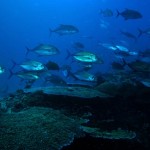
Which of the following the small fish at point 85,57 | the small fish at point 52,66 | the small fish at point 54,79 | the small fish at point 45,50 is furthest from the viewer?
the small fish at point 54,79

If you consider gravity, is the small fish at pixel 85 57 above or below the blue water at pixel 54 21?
above

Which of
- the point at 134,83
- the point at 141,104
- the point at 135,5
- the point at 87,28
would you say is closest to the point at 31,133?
the point at 141,104

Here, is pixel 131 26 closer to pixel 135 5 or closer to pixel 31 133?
pixel 135 5

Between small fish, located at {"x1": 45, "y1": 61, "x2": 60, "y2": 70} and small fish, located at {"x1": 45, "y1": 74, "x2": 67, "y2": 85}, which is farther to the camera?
small fish, located at {"x1": 45, "y1": 74, "x2": 67, "y2": 85}

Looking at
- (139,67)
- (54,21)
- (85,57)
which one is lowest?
(54,21)

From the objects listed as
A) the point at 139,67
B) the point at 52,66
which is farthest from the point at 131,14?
the point at 139,67

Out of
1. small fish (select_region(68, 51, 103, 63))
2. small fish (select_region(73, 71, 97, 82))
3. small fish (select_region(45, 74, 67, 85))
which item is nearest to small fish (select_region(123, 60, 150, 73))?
small fish (select_region(73, 71, 97, 82))

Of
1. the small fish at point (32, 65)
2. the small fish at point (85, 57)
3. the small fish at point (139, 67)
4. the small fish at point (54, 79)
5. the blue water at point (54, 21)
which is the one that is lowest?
the blue water at point (54, 21)

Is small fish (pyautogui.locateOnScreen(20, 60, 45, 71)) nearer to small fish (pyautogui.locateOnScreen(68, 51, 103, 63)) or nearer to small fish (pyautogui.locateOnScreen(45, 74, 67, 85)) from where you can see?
small fish (pyautogui.locateOnScreen(68, 51, 103, 63))

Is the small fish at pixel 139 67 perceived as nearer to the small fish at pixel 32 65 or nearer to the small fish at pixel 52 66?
the small fish at pixel 52 66

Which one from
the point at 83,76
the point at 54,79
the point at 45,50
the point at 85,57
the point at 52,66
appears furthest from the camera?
the point at 54,79

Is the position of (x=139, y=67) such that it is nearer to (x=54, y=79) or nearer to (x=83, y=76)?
(x=83, y=76)

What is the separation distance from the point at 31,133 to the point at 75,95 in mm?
1755

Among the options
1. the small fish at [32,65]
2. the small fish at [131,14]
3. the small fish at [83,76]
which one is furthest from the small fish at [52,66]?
the small fish at [131,14]
